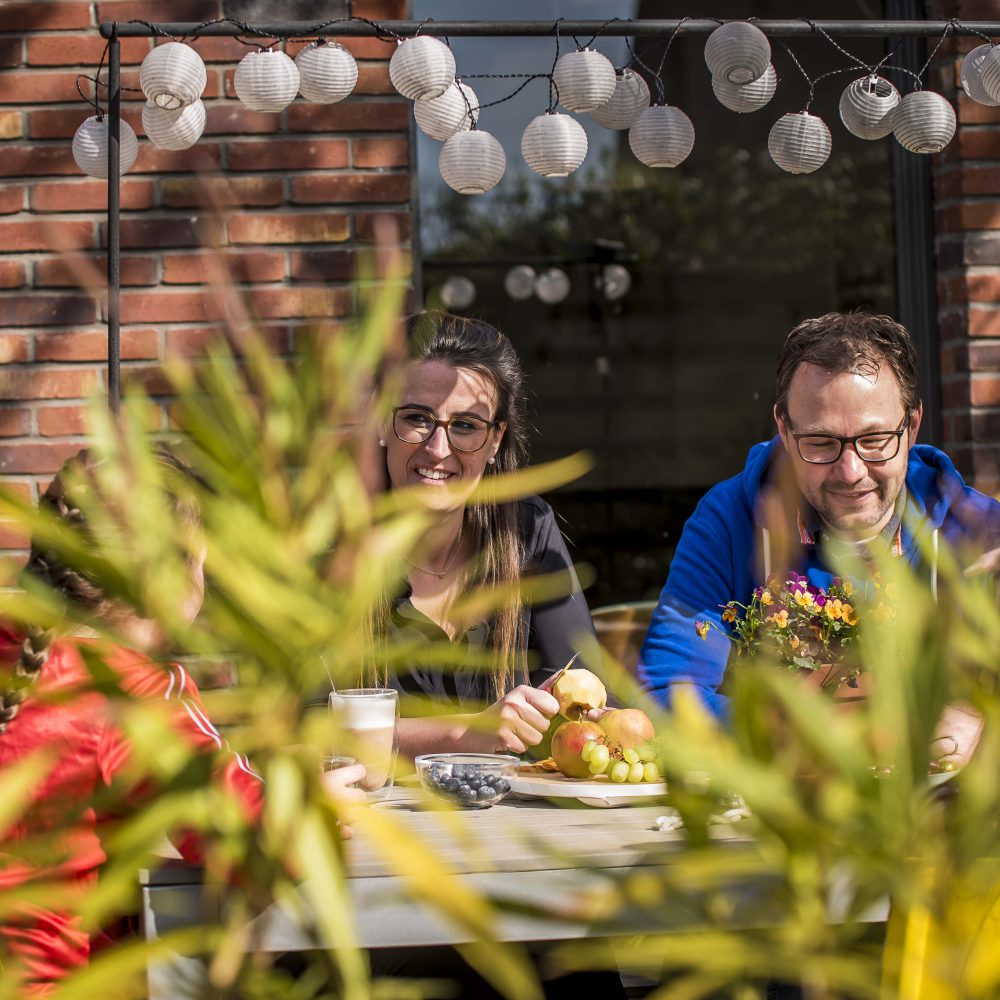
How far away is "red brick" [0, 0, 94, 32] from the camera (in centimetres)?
273

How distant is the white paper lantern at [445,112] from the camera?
7.61 ft

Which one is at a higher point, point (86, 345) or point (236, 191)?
point (236, 191)

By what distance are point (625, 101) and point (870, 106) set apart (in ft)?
1.59

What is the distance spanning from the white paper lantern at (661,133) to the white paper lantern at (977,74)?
1.74 feet

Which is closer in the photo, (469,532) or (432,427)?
(432,427)

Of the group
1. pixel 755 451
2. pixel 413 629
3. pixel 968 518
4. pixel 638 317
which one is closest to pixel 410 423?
pixel 413 629

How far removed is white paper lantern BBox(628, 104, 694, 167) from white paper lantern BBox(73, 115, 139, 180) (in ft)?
3.22

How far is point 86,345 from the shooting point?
2.74 meters

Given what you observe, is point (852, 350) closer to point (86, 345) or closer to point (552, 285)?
point (86, 345)

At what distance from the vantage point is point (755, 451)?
231cm

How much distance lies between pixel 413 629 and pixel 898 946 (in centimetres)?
154

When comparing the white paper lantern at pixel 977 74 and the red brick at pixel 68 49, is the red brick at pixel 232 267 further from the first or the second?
the white paper lantern at pixel 977 74

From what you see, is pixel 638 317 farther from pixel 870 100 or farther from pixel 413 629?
pixel 413 629

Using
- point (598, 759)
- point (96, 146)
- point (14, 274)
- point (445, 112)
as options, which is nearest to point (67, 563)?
point (598, 759)
